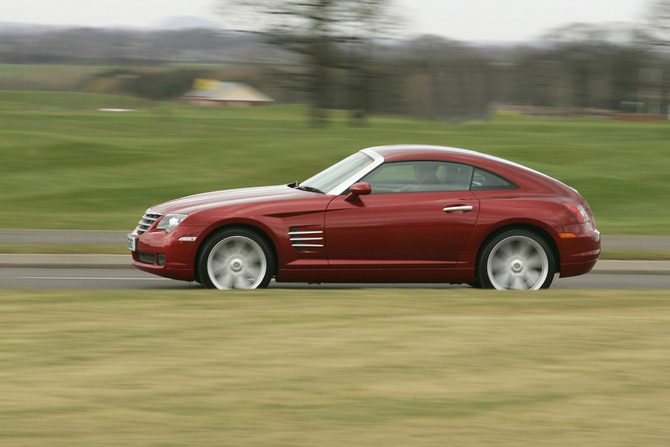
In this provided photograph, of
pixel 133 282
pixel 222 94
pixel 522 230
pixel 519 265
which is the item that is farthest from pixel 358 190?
pixel 222 94

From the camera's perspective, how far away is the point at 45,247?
44.3ft

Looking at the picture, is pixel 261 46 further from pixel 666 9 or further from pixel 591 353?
pixel 591 353

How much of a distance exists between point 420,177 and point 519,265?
1.31m

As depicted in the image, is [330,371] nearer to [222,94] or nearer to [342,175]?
[342,175]

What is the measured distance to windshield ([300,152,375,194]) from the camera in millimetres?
9656

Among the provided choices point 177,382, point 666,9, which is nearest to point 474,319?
point 177,382

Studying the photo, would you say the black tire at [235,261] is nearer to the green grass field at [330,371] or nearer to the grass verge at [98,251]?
the green grass field at [330,371]

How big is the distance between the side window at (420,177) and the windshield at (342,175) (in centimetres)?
15

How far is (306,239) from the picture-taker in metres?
9.41

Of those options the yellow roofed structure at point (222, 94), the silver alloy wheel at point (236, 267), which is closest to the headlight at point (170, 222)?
the silver alloy wheel at point (236, 267)

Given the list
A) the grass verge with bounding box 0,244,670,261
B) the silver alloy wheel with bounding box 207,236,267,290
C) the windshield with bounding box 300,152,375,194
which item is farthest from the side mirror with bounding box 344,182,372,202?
the grass verge with bounding box 0,244,670,261

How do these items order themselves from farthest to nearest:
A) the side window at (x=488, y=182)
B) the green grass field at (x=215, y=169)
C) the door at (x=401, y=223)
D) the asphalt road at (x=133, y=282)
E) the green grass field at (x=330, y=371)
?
1. the green grass field at (x=215, y=169)
2. the asphalt road at (x=133, y=282)
3. the side window at (x=488, y=182)
4. the door at (x=401, y=223)
5. the green grass field at (x=330, y=371)

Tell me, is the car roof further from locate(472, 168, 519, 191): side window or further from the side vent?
the side vent

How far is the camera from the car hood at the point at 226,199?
373 inches
